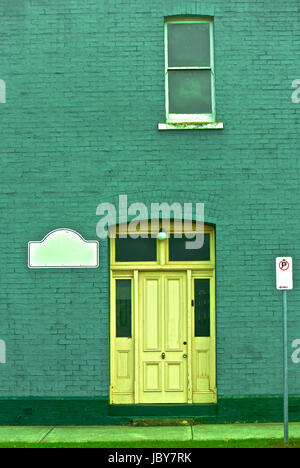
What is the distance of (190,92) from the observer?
1049 cm

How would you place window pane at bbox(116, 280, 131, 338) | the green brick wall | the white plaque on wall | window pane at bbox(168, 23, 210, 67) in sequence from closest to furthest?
the green brick wall < the white plaque on wall < window pane at bbox(116, 280, 131, 338) < window pane at bbox(168, 23, 210, 67)

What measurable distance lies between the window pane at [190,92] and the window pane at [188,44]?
17 centimetres

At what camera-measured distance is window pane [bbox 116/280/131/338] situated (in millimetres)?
10367

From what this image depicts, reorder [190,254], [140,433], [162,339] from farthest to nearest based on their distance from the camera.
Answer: [190,254] < [162,339] < [140,433]

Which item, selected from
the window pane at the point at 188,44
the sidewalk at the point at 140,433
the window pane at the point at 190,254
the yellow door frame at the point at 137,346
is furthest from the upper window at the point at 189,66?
the sidewalk at the point at 140,433

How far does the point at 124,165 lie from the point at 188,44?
236 cm

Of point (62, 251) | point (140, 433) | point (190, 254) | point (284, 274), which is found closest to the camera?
point (284, 274)

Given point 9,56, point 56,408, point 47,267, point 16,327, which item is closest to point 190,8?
point 9,56

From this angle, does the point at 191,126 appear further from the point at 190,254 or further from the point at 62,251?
the point at 62,251

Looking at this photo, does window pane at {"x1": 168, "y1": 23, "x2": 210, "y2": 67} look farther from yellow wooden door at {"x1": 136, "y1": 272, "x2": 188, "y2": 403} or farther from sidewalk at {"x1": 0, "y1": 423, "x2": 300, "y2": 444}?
sidewalk at {"x1": 0, "y1": 423, "x2": 300, "y2": 444}

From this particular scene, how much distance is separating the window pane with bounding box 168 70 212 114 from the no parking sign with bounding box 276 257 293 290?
315cm

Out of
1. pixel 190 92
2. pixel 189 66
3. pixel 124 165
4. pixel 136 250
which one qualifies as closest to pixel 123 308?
pixel 136 250

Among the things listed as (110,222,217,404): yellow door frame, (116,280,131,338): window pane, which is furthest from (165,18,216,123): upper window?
(116,280,131,338): window pane

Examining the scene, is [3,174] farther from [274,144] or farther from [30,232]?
[274,144]
